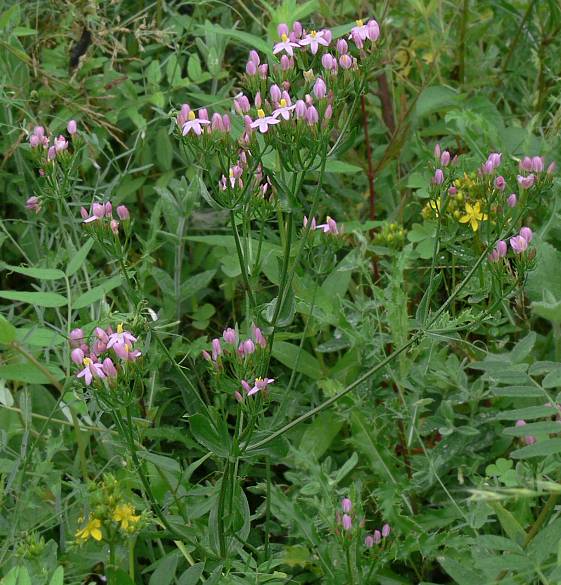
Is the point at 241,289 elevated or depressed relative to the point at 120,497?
depressed

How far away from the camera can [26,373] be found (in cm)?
234

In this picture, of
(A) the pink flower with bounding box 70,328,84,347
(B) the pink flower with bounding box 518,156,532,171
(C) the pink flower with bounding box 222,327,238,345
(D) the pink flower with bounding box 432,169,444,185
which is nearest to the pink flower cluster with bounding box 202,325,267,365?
(C) the pink flower with bounding box 222,327,238,345

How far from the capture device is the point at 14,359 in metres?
2.64

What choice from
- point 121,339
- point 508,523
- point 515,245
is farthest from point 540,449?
point 121,339

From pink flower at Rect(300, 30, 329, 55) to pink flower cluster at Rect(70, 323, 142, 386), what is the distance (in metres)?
0.65

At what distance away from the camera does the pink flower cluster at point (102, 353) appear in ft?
5.68

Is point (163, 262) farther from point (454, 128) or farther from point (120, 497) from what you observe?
A: point (120, 497)

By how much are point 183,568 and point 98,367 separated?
2.49ft

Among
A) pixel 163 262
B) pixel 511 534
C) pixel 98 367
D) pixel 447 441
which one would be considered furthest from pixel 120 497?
pixel 163 262

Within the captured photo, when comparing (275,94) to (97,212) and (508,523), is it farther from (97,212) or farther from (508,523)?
(508,523)

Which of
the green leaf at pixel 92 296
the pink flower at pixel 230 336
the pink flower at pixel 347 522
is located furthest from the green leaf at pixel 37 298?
the pink flower at pixel 347 522

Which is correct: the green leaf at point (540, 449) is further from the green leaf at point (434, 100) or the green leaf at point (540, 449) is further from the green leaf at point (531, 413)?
the green leaf at point (434, 100)

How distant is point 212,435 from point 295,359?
74 cm

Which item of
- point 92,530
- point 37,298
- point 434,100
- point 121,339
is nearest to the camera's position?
point 121,339
